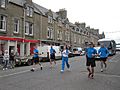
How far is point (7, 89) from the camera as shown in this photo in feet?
26.3

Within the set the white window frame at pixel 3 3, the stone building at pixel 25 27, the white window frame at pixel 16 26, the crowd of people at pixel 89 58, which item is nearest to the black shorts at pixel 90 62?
the crowd of people at pixel 89 58

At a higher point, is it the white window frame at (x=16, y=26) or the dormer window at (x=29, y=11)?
the dormer window at (x=29, y=11)

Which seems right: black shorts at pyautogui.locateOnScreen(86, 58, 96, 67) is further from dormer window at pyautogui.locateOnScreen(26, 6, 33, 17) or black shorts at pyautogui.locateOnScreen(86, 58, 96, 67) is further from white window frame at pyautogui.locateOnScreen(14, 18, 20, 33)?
dormer window at pyautogui.locateOnScreen(26, 6, 33, 17)

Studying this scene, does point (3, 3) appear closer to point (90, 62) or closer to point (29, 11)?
point (29, 11)

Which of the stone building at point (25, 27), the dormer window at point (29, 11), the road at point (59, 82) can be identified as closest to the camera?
the road at point (59, 82)

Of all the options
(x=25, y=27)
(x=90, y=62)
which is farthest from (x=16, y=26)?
(x=90, y=62)

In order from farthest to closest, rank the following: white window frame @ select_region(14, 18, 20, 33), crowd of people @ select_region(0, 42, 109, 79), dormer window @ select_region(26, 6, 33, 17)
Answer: dormer window @ select_region(26, 6, 33, 17), white window frame @ select_region(14, 18, 20, 33), crowd of people @ select_region(0, 42, 109, 79)

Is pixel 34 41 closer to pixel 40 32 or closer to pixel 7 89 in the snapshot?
pixel 40 32

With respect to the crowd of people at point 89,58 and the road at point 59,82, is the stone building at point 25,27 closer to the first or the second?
the crowd of people at point 89,58

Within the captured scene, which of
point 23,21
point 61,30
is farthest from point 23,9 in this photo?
point 61,30

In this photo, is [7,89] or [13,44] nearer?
[7,89]

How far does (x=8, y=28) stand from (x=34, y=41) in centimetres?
744

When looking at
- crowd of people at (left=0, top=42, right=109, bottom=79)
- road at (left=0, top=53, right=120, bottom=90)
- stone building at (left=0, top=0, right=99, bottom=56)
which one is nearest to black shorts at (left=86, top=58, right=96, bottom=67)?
crowd of people at (left=0, top=42, right=109, bottom=79)

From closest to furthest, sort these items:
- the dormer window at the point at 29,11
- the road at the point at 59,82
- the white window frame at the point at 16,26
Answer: the road at the point at 59,82 < the white window frame at the point at 16,26 < the dormer window at the point at 29,11
